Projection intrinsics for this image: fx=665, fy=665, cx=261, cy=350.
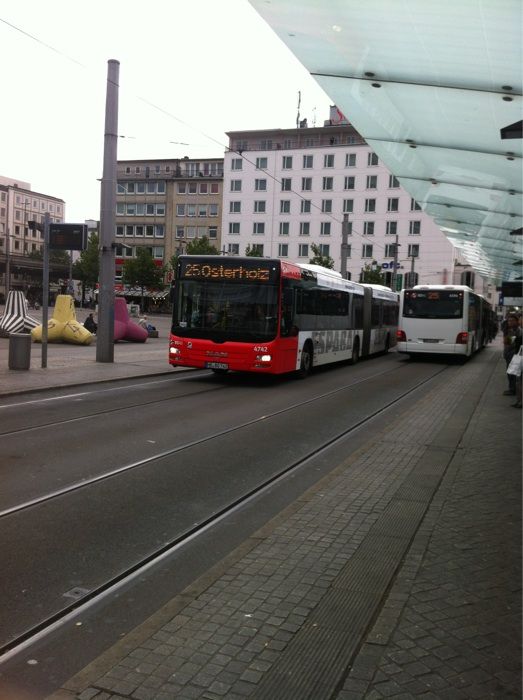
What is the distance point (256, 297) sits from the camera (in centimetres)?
1479

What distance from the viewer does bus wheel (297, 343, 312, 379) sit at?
1702 centimetres

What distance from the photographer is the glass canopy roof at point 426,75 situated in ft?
23.8

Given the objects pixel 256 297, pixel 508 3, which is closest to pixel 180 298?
pixel 256 297

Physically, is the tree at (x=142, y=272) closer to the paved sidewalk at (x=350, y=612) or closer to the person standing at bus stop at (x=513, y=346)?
the person standing at bus stop at (x=513, y=346)

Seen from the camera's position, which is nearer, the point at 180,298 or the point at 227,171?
the point at 180,298

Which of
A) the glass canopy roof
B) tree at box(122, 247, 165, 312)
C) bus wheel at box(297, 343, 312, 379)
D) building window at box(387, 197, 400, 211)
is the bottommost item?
bus wheel at box(297, 343, 312, 379)

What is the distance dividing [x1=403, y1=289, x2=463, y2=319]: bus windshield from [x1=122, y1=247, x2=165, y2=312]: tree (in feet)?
204

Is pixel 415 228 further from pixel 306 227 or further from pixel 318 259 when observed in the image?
pixel 318 259

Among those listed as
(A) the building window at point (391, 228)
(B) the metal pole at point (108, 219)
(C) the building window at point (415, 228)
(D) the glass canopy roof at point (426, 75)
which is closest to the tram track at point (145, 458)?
(D) the glass canopy roof at point (426, 75)

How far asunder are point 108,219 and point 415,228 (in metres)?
69.7

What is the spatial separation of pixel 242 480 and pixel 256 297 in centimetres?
844

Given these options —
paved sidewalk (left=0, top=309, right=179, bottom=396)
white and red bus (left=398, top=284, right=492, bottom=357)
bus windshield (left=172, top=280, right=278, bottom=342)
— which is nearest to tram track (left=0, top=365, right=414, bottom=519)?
bus windshield (left=172, top=280, right=278, bottom=342)

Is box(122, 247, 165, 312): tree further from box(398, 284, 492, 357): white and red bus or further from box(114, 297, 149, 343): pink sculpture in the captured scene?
box(398, 284, 492, 357): white and red bus

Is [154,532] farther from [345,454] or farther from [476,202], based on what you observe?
[476,202]
